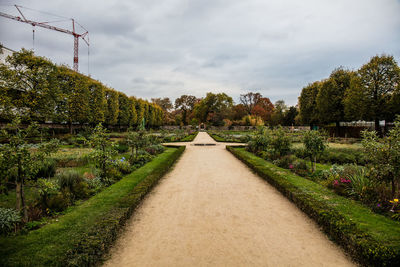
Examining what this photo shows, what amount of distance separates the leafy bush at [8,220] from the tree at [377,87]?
26233mm

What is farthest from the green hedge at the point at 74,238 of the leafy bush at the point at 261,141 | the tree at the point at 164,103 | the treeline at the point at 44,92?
the tree at the point at 164,103

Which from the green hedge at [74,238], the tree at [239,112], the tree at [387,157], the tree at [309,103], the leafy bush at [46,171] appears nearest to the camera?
the green hedge at [74,238]

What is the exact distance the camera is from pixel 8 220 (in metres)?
3.05

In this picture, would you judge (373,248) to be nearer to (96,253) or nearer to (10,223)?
(96,253)

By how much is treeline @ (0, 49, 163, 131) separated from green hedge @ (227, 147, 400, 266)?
39.0 feet

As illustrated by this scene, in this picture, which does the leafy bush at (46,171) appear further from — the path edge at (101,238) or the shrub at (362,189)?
the shrub at (362,189)

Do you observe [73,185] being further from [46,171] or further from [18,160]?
[18,160]

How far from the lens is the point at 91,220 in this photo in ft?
11.4

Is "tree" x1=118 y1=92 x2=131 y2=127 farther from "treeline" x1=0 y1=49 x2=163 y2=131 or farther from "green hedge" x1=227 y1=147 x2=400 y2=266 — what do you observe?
"green hedge" x1=227 y1=147 x2=400 y2=266

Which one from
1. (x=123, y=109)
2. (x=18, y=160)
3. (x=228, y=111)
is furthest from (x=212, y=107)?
(x=18, y=160)

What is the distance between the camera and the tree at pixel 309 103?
30.4 metres

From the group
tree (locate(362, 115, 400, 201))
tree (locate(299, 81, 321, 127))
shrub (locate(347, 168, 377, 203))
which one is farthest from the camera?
tree (locate(299, 81, 321, 127))

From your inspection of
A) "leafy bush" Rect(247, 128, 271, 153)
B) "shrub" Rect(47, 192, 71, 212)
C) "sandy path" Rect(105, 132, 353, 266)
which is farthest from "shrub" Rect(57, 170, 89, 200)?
"leafy bush" Rect(247, 128, 271, 153)

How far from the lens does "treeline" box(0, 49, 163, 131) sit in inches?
526
